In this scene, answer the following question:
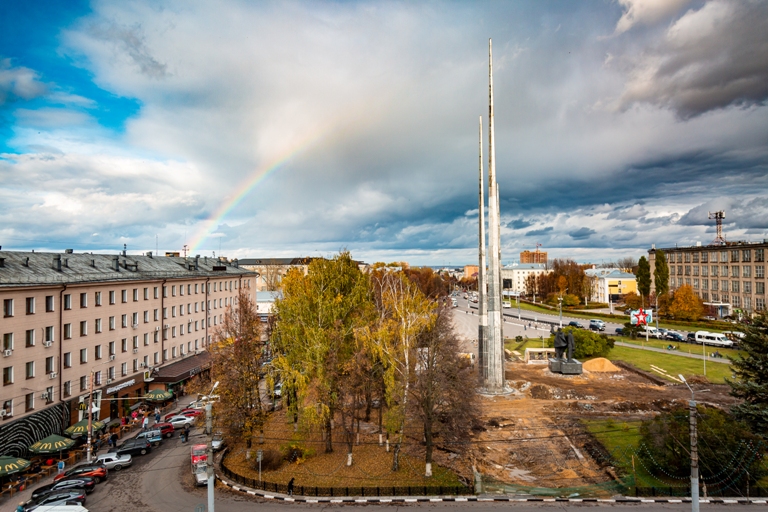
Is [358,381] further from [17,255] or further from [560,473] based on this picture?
[17,255]

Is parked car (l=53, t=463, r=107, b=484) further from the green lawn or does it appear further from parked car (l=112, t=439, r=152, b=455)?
the green lawn

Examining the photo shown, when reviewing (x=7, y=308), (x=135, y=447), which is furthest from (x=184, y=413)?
(x=7, y=308)

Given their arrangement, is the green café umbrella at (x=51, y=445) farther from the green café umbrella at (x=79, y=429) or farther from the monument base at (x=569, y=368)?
the monument base at (x=569, y=368)

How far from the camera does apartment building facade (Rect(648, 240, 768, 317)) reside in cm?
7831

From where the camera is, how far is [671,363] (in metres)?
53.1

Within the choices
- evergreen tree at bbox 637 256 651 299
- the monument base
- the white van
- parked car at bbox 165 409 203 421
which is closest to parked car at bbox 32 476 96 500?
parked car at bbox 165 409 203 421

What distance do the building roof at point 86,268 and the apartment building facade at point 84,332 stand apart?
0.13 m

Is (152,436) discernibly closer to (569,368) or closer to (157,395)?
(157,395)

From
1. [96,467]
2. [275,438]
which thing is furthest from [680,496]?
[96,467]

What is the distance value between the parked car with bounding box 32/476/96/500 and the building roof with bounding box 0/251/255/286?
14655mm

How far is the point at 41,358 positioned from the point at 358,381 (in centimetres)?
2519

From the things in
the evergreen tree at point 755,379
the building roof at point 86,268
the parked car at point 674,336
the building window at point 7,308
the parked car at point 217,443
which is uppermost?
the building roof at point 86,268

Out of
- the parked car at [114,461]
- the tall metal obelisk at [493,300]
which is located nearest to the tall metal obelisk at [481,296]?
the tall metal obelisk at [493,300]

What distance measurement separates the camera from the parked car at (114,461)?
31.0m
